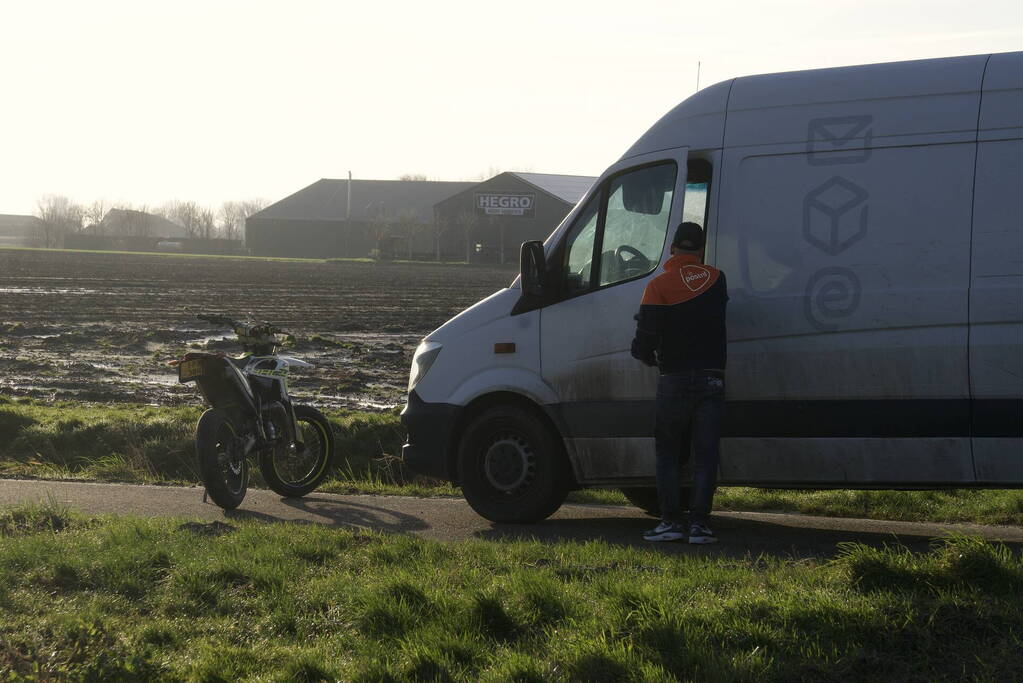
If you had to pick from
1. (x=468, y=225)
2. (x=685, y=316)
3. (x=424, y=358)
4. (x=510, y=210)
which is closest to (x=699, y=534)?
(x=685, y=316)

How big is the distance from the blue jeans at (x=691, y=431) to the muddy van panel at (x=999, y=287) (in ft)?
4.56

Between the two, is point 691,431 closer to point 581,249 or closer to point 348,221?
point 581,249

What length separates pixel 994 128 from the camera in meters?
6.55

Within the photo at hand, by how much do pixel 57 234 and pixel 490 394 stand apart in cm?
15432

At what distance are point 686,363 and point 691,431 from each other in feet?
1.66

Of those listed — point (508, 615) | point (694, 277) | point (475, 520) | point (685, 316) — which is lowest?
point (475, 520)

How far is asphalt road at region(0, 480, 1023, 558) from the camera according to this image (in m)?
7.14

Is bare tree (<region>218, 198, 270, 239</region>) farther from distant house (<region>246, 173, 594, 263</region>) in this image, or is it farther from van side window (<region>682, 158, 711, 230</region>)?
van side window (<region>682, 158, 711, 230</region>)

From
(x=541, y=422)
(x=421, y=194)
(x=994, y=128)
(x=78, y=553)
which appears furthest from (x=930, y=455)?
(x=421, y=194)

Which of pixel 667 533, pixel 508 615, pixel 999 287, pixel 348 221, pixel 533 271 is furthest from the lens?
pixel 348 221

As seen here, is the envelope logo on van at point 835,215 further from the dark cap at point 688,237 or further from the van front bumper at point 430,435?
the van front bumper at point 430,435

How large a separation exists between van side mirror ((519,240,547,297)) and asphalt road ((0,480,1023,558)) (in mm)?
1526

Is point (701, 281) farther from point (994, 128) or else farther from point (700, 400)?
point (994, 128)

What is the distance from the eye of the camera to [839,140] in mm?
6957
